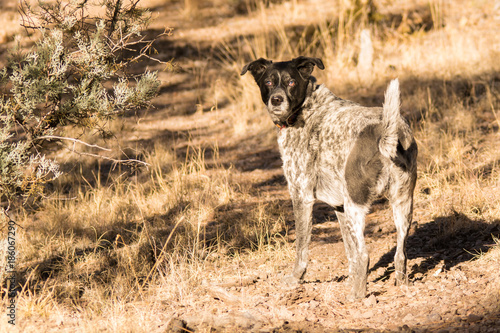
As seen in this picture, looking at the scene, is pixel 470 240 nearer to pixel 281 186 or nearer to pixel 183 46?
pixel 281 186

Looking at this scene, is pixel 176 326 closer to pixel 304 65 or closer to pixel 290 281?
pixel 290 281

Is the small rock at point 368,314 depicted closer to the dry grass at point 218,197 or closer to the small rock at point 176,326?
the dry grass at point 218,197

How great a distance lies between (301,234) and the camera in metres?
4.90

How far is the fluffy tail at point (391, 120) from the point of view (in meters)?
3.89

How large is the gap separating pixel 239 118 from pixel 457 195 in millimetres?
5089

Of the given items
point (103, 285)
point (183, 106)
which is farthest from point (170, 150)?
point (103, 285)

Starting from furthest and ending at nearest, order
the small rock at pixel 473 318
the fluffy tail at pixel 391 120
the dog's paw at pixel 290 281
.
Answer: the dog's paw at pixel 290 281
the fluffy tail at pixel 391 120
the small rock at pixel 473 318

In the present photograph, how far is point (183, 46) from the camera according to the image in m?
14.3

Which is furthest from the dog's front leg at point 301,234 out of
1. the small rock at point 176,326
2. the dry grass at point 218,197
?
the small rock at point 176,326

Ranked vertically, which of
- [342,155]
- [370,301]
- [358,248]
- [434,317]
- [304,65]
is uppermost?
[304,65]

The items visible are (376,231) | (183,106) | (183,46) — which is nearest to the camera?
(376,231)

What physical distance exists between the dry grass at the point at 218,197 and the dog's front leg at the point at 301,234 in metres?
0.50

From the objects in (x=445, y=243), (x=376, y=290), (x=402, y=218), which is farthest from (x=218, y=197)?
(x=402, y=218)

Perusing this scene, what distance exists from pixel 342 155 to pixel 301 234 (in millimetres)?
922
